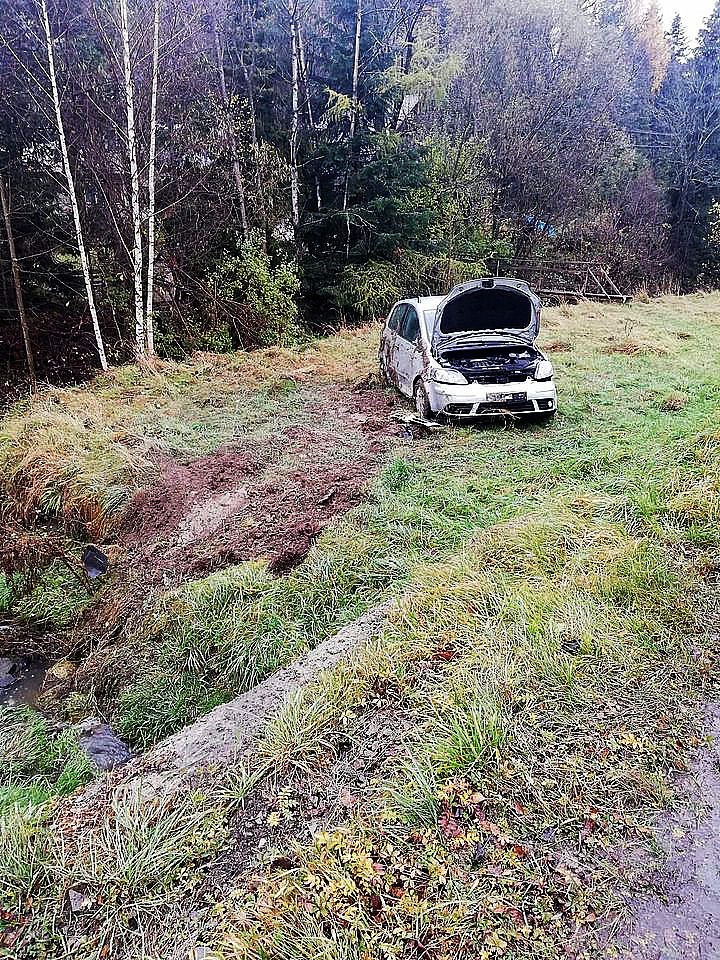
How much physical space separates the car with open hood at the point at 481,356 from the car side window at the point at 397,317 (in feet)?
1.81

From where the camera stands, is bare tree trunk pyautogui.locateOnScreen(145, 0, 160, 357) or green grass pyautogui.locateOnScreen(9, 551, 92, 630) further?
bare tree trunk pyautogui.locateOnScreen(145, 0, 160, 357)

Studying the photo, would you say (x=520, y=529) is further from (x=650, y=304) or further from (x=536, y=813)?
(x=650, y=304)

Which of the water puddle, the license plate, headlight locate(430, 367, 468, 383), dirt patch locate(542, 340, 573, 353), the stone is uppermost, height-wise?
headlight locate(430, 367, 468, 383)

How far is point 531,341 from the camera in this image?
723cm

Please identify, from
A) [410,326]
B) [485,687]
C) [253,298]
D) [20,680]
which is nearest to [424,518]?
[485,687]

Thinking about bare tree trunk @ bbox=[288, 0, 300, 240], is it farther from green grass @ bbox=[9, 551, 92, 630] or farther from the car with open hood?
green grass @ bbox=[9, 551, 92, 630]

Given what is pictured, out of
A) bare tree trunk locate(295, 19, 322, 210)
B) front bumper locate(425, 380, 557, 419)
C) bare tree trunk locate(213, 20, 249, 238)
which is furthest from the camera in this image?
bare tree trunk locate(295, 19, 322, 210)

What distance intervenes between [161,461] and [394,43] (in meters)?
15.6

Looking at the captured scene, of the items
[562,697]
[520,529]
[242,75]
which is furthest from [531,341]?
[242,75]

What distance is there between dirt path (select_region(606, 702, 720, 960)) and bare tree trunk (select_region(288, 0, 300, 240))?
1571 cm

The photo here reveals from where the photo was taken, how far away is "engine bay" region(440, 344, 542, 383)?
6652 mm

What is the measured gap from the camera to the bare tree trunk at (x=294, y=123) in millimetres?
14625

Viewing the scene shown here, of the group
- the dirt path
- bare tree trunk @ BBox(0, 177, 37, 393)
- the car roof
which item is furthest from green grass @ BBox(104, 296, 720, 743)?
bare tree trunk @ BBox(0, 177, 37, 393)

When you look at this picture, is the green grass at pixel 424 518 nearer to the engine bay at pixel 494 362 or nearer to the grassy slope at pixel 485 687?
the grassy slope at pixel 485 687
